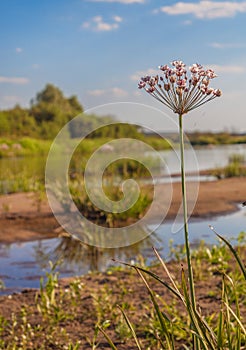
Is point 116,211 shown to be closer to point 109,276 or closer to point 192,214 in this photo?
point 192,214

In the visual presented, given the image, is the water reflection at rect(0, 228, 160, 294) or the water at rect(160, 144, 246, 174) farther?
the water at rect(160, 144, 246, 174)

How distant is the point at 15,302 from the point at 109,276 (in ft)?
3.13

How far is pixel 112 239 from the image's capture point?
698cm

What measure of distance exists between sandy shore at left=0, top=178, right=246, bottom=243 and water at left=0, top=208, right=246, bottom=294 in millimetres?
563

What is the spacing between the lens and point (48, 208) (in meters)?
9.27

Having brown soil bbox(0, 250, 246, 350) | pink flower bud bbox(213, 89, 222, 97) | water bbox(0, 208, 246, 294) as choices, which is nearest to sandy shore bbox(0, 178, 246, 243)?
water bbox(0, 208, 246, 294)

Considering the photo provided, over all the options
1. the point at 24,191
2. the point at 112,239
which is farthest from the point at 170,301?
the point at 24,191

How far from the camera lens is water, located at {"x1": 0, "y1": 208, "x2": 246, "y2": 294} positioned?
5508 millimetres

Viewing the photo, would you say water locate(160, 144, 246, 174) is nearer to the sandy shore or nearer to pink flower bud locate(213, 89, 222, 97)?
the sandy shore

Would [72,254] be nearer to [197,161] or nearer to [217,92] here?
[217,92]

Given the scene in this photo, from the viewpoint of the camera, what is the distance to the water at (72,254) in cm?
551

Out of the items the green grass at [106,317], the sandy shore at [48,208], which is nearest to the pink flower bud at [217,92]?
the green grass at [106,317]

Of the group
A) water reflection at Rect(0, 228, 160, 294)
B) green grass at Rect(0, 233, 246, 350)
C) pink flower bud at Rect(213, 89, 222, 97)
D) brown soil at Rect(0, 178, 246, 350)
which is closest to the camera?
pink flower bud at Rect(213, 89, 222, 97)

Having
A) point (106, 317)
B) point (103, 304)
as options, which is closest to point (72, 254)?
point (103, 304)
